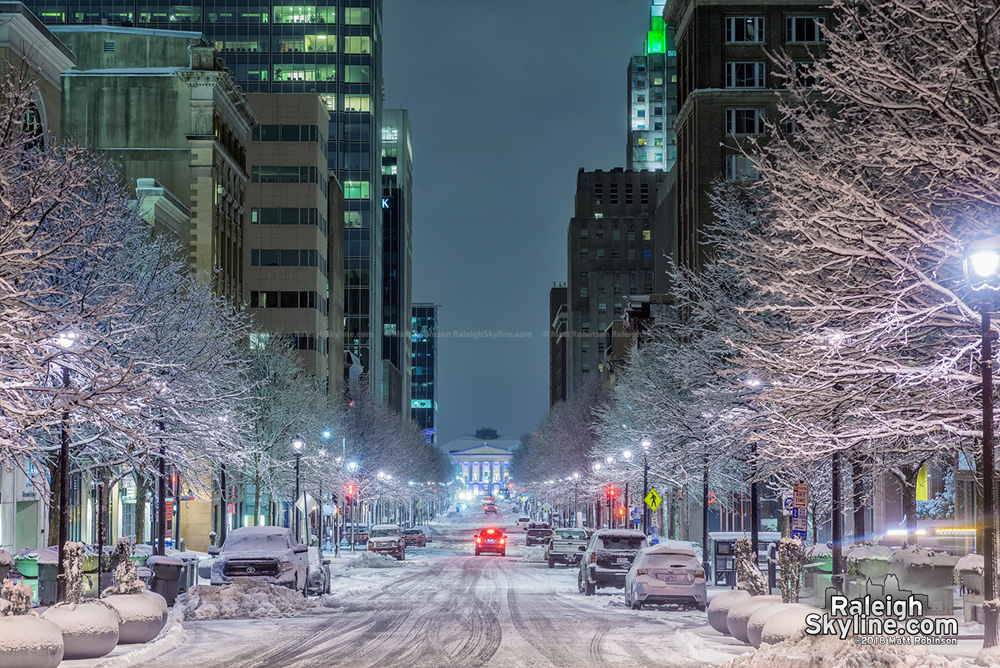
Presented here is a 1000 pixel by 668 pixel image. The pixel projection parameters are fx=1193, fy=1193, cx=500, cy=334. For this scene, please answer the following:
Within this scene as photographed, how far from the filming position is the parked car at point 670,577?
27062 millimetres

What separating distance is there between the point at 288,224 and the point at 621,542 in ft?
252

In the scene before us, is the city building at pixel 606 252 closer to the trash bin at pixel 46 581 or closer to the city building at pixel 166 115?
the city building at pixel 166 115

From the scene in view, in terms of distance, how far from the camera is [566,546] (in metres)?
52.6

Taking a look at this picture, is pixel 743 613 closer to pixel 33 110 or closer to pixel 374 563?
pixel 374 563

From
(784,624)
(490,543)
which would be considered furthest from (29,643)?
(490,543)

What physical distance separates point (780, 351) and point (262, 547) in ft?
46.2

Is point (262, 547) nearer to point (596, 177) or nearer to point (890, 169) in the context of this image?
point (890, 169)

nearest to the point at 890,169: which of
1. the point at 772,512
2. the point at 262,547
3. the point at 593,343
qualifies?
the point at 262,547

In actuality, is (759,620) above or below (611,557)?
above

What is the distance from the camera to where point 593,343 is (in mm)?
195750

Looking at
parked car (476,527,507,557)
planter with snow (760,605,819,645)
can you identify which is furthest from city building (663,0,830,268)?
Result: planter with snow (760,605,819,645)

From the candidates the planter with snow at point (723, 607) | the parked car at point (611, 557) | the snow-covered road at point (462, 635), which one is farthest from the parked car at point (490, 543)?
the planter with snow at point (723, 607)

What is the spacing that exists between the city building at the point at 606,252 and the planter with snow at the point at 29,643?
176779 millimetres

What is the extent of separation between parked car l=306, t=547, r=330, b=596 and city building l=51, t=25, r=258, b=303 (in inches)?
1574
